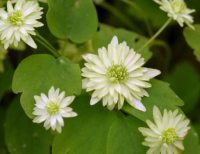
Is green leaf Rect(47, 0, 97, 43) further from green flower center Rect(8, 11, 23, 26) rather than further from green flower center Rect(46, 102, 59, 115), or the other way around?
green flower center Rect(46, 102, 59, 115)

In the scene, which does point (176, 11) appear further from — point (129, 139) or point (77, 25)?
point (129, 139)

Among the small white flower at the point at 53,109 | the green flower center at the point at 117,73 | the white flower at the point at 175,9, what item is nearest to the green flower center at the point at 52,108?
the small white flower at the point at 53,109

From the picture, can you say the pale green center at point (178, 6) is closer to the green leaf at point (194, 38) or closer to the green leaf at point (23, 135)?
the green leaf at point (194, 38)

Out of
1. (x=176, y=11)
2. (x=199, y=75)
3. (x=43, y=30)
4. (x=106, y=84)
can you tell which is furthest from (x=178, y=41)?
(x=106, y=84)

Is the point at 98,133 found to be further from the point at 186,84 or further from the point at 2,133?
the point at 186,84

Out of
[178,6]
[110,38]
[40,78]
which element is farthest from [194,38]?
[40,78]

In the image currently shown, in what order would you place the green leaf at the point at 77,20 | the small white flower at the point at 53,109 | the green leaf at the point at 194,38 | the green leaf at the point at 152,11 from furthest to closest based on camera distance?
the green leaf at the point at 152,11 → the green leaf at the point at 194,38 → the green leaf at the point at 77,20 → the small white flower at the point at 53,109
